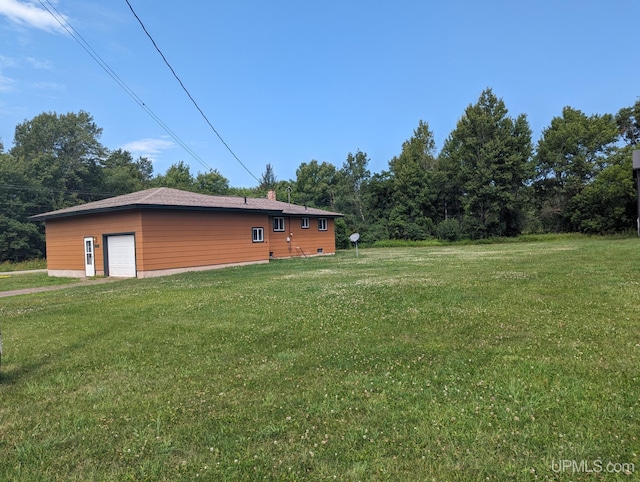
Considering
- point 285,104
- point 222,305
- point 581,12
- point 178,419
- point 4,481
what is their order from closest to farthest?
point 4,481 < point 178,419 < point 222,305 < point 581,12 < point 285,104

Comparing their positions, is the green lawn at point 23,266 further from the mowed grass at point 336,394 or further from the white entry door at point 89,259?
the mowed grass at point 336,394

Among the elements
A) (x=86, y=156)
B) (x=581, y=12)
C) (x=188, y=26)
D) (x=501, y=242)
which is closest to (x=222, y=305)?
(x=188, y=26)

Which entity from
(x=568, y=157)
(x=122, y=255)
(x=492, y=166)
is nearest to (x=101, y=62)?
(x=122, y=255)

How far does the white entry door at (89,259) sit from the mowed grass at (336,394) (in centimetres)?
1256

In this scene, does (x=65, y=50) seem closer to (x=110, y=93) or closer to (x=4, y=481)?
(x=110, y=93)

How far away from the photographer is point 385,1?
1789 cm

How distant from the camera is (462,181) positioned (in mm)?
44719

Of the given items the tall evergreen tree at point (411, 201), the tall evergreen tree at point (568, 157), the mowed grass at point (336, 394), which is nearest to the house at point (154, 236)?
the mowed grass at point (336, 394)

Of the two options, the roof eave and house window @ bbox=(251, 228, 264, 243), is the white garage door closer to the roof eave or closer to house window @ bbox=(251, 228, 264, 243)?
the roof eave

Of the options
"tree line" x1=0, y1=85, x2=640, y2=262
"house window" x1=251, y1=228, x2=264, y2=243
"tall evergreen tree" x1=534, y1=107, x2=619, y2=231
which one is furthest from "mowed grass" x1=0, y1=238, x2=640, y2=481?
"tall evergreen tree" x1=534, y1=107, x2=619, y2=231

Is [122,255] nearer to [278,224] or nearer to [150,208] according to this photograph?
[150,208]

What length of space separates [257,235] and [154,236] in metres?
6.61

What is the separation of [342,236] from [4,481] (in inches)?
1530

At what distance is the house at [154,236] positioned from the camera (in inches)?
665
